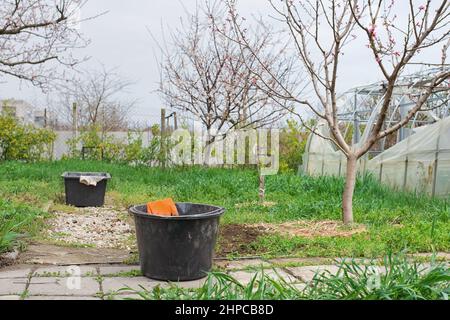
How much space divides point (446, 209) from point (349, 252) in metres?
2.30

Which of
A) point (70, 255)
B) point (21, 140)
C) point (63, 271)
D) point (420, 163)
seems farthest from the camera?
point (21, 140)

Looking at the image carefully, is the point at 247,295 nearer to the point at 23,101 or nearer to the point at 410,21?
the point at 410,21

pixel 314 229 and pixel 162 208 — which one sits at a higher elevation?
pixel 162 208

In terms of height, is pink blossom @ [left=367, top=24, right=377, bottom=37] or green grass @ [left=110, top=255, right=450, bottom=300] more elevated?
pink blossom @ [left=367, top=24, right=377, bottom=37]

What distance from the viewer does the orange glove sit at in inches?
155

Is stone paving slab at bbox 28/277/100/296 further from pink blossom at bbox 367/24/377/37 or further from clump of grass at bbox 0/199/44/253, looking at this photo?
pink blossom at bbox 367/24/377/37

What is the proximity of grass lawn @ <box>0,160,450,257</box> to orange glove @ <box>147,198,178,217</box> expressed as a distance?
2.76ft

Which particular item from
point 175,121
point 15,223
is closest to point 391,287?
point 15,223

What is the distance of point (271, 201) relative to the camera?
25.3 feet

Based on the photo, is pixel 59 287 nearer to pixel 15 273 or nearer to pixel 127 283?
pixel 127 283

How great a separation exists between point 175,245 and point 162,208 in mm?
361

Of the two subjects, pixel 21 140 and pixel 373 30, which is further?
pixel 21 140

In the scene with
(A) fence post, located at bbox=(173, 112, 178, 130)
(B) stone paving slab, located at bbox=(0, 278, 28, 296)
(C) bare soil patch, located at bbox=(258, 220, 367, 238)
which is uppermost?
(A) fence post, located at bbox=(173, 112, 178, 130)

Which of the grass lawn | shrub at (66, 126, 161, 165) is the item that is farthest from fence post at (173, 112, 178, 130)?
the grass lawn
